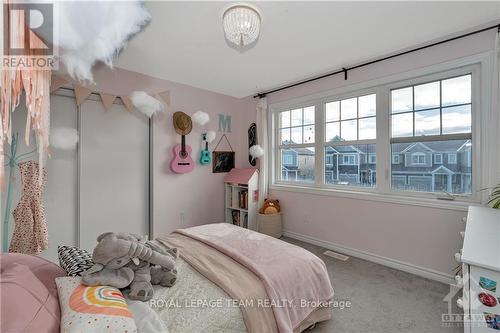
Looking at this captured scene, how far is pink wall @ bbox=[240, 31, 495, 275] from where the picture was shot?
7.11 feet

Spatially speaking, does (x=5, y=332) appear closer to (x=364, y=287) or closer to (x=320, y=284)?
(x=320, y=284)

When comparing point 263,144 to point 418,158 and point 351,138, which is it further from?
point 418,158

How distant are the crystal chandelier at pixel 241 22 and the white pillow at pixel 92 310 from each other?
1695 millimetres

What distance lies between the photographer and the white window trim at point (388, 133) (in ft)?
6.61

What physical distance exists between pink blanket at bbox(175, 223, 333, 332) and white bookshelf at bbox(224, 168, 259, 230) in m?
1.61

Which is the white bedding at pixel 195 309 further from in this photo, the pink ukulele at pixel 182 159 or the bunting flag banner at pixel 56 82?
the bunting flag banner at pixel 56 82

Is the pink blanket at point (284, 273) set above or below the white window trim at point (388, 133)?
below

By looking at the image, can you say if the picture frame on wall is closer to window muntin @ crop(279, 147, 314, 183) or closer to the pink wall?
window muntin @ crop(279, 147, 314, 183)

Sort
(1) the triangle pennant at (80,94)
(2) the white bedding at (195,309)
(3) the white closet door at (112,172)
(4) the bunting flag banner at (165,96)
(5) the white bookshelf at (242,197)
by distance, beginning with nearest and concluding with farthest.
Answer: (2) the white bedding at (195,309) → (1) the triangle pennant at (80,94) → (3) the white closet door at (112,172) → (4) the bunting flag banner at (165,96) → (5) the white bookshelf at (242,197)

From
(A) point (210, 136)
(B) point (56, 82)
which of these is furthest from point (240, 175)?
(B) point (56, 82)

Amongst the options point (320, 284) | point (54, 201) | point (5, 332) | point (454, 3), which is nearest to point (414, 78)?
point (454, 3)

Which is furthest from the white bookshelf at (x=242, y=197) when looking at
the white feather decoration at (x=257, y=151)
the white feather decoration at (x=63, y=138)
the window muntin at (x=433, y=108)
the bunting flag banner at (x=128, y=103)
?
the white feather decoration at (x=63, y=138)

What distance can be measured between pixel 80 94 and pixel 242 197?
98.4 inches

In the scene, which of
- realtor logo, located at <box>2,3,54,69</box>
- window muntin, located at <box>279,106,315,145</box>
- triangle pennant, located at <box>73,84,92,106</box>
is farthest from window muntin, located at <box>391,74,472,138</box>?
triangle pennant, located at <box>73,84,92,106</box>
